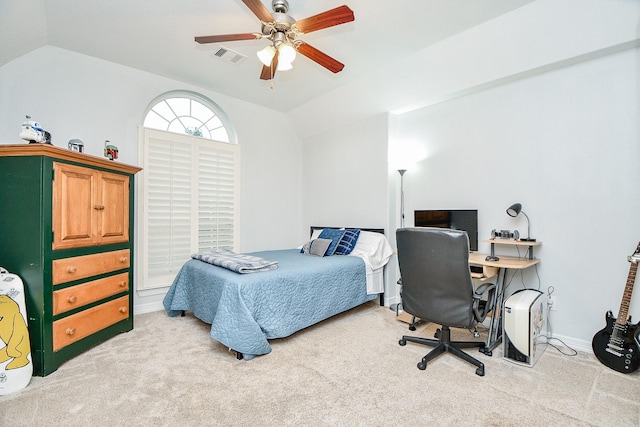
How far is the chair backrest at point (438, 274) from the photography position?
6.54ft

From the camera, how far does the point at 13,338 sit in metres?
1.87

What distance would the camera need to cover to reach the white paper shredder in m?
2.17

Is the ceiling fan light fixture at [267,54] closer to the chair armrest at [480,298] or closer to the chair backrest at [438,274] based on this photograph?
the chair backrest at [438,274]

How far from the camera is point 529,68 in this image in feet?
8.38

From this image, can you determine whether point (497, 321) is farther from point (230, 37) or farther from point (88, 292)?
point (88, 292)

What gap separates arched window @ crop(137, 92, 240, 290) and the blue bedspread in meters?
0.63

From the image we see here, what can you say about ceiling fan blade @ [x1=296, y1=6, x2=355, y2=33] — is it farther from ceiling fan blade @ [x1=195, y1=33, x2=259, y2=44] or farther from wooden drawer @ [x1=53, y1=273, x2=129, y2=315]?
wooden drawer @ [x1=53, y1=273, x2=129, y2=315]

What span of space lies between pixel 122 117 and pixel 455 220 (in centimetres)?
396

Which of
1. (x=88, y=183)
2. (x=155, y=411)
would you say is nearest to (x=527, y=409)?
(x=155, y=411)

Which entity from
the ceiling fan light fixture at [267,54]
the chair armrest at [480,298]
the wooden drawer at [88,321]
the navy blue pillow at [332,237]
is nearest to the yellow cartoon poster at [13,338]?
the wooden drawer at [88,321]

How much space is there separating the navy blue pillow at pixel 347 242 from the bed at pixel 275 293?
4 centimetres

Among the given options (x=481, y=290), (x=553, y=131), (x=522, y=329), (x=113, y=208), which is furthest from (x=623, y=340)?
(x=113, y=208)

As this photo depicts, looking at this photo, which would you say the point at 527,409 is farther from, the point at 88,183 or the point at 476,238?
the point at 88,183

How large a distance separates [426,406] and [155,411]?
1.61 metres
